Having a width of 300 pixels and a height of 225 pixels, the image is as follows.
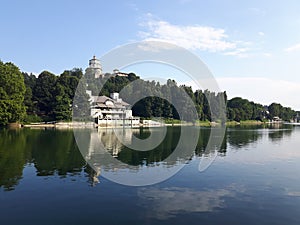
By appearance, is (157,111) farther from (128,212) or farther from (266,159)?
(128,212)

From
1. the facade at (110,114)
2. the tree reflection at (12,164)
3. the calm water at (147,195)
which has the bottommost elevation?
the calm water at (147,195)

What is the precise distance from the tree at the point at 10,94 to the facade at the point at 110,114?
17.8 m

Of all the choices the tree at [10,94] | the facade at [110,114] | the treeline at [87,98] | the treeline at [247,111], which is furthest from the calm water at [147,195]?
the treeline at [247,111]

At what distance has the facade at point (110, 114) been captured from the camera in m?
68.8

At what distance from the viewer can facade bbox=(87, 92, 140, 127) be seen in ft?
226

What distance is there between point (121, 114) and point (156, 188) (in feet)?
213

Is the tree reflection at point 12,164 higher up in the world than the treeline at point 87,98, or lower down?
lower down

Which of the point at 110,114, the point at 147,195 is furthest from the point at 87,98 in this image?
the point at 147,195

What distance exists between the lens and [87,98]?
2712 inches

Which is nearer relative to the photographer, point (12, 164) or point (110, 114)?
point (12, 164)

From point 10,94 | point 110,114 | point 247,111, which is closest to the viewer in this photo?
point 10,94

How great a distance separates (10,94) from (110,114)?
26.7m

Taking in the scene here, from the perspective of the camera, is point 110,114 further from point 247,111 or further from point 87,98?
point 247,111

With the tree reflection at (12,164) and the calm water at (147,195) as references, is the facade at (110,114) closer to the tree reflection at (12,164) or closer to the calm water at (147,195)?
the tree reflection at (12,164)
